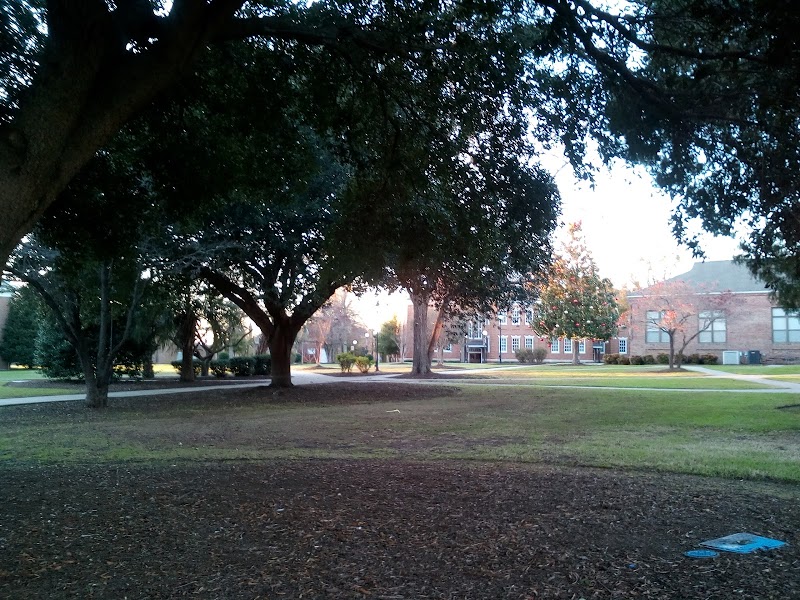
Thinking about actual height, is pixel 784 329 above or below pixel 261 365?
above

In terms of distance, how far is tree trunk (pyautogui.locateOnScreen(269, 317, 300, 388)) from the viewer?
24408 mm

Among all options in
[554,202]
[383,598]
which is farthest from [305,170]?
[383,598]

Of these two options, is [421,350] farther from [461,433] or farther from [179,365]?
[461,433]

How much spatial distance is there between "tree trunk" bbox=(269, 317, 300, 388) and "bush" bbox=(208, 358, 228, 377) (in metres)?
13.8

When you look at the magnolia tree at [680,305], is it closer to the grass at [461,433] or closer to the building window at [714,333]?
the building window at [714,333]

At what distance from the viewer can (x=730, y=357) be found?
170 ft

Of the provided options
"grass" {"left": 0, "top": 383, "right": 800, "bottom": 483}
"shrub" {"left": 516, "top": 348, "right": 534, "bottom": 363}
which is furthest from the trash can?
"grass" {"left": 0, "top": 383, "right": 800, "bottom": 483}

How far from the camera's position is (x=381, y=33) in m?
8.23

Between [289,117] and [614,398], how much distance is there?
1606cm

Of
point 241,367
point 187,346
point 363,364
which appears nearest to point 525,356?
point 363,364

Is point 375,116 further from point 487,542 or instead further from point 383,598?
point 383,598

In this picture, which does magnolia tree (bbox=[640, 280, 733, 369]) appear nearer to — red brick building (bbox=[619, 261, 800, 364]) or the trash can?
red brick building (bbox=[619, 261, 800, 364])

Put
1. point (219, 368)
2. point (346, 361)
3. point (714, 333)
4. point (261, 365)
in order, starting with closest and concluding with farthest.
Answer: point (219, 368)
point (261, 365)
point (346, 361)
point (714, 333)

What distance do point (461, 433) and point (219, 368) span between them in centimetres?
2808
